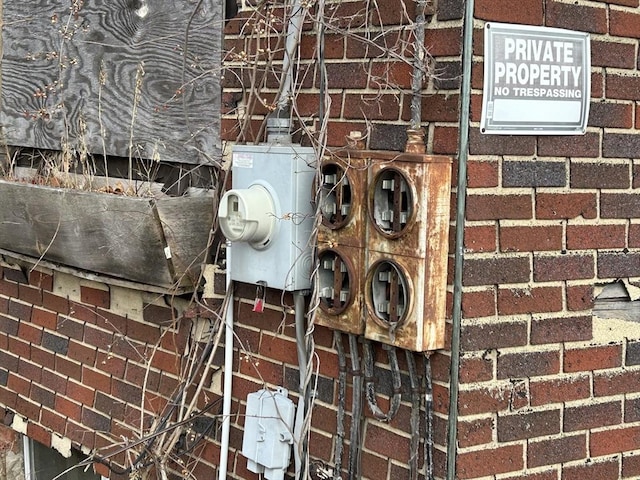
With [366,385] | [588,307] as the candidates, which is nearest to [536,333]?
[588,307]

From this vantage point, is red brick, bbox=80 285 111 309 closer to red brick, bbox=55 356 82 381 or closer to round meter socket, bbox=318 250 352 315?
red brick, bbox=55 356 82 381

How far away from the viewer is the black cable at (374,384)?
9.12 feet

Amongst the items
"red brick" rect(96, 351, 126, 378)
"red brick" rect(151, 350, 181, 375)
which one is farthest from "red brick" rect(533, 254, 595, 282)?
"red brick" rect(96, 351, 126, 378)

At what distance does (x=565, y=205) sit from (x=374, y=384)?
78 cm

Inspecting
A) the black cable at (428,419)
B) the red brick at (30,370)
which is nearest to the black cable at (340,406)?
the black cable at (428,419)

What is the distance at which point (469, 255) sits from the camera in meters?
2.69

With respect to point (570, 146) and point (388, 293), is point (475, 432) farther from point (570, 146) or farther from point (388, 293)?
point (570, 146)

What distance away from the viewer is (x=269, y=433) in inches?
124

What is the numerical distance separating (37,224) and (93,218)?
459 mm

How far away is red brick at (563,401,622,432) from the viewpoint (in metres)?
2.94

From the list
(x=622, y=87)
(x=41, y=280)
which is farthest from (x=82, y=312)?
(x=622, y=87)

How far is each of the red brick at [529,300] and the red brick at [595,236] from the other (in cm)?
16

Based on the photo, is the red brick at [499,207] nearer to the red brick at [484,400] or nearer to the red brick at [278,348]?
the red brick at [484,400]

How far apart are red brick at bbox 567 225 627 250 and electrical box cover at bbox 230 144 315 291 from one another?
79 centimetres
